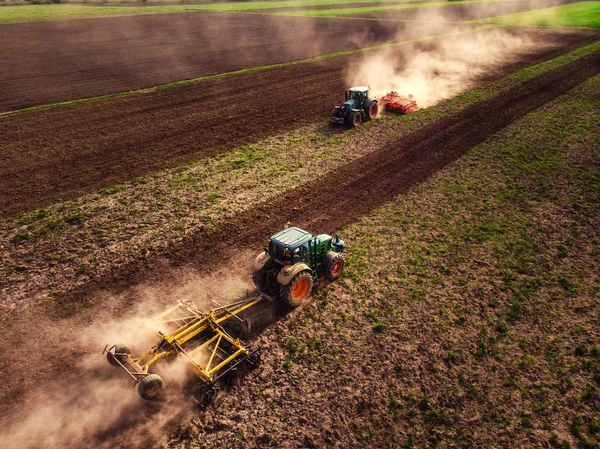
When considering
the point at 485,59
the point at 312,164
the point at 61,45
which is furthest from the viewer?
the point at 61,45

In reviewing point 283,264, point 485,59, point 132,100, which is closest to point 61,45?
point 132,100

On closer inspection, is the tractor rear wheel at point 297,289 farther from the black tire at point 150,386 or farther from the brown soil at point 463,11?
the brown soil at point 463,11

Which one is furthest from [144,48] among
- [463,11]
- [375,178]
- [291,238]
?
[463,11]

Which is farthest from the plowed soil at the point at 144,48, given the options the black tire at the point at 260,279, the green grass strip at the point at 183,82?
the black tire at the point at 260,279

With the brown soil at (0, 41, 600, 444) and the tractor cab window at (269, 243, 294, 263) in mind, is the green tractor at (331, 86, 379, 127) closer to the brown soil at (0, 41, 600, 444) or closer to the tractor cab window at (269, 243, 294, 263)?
the brown soil at (0, 41, 600, 444)

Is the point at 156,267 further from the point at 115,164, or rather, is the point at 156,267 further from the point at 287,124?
the point at 287,124

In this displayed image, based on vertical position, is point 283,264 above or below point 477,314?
above

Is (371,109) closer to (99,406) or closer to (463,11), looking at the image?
(99,406)
